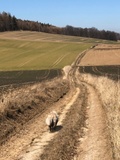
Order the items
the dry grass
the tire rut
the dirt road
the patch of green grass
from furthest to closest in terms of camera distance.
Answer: the patch of green grass < the dirt road < the tire rut < the dry grass

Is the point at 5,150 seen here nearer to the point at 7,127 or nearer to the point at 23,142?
the point at 23,142

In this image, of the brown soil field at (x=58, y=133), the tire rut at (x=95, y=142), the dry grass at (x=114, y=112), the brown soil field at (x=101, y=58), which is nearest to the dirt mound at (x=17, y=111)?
the brown soil field at (x=58, y=133)

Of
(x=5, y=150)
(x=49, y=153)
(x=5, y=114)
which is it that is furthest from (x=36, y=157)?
(x=5, y=114)

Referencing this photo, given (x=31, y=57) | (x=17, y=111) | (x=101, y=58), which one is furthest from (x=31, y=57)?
(x=17, y=111)

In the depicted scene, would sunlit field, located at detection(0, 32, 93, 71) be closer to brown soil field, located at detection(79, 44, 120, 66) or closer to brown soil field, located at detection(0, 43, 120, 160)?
brown soil field, located at detection(79, 44, 120, 66)

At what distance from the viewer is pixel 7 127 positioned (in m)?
15.7

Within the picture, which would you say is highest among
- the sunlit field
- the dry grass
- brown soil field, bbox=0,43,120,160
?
the dry grass

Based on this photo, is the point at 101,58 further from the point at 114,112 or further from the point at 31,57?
the point at 114,112

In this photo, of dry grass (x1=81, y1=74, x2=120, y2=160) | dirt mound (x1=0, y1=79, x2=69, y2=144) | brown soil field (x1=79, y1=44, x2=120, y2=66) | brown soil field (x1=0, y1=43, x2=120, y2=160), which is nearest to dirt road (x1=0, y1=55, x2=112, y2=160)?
brown soil field (x1=0, y1=43, x2=120, y2=160)

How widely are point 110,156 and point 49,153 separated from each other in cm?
224

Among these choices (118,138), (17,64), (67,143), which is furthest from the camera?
(17,64)

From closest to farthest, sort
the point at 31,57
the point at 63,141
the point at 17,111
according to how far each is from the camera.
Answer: the point at 63,141
the point at 17,111
the point at 31,57

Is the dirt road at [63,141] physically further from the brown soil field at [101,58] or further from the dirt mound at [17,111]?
the brown soil field at [101,58]

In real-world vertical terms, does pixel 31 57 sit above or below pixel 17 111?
below
